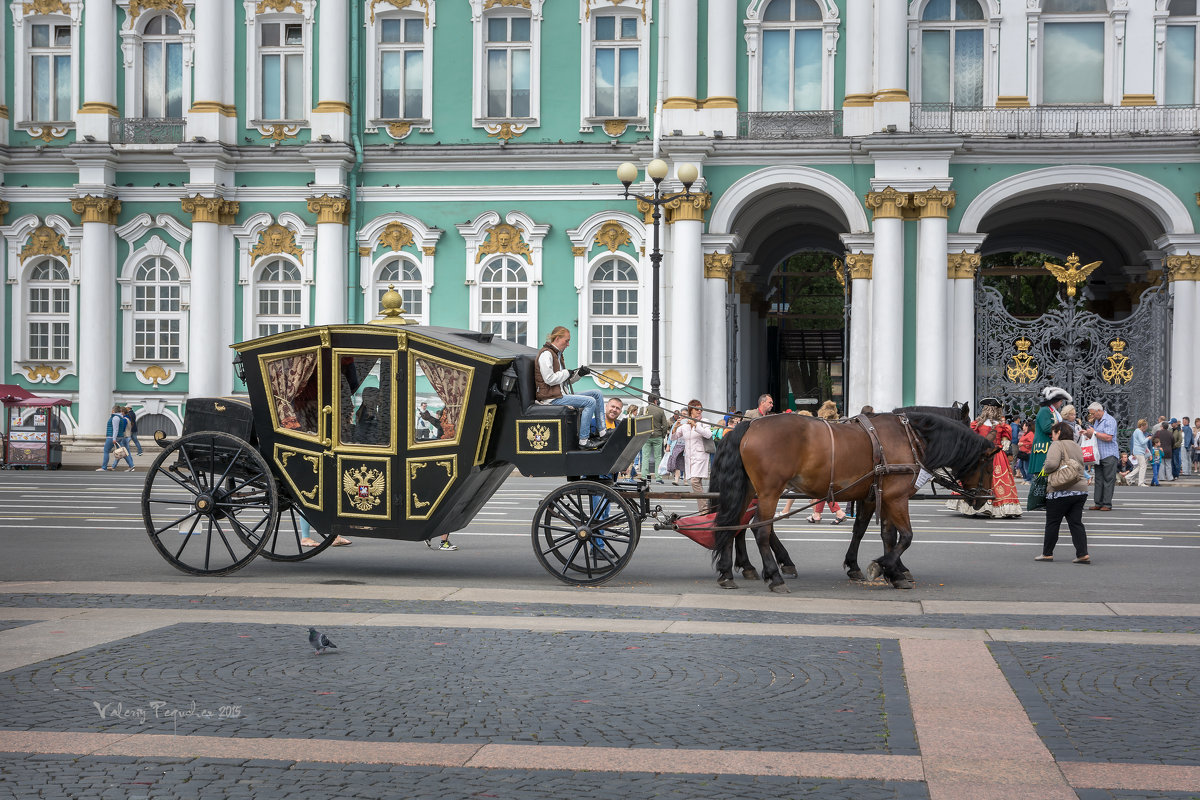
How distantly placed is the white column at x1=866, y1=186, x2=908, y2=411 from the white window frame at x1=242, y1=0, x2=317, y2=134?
14485mm

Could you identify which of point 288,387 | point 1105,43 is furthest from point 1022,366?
point 288,387

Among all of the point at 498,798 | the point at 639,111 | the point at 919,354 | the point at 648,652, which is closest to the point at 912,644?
the point at 648,652

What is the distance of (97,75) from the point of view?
3450cm

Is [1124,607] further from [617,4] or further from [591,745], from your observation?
[617,4]

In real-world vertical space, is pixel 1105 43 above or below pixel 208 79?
above

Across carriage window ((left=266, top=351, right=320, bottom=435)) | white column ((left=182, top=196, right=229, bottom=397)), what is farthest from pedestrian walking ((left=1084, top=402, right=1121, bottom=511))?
white column ((left=182, top=196, right=229, bottom=397))

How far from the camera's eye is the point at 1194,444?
3067cm

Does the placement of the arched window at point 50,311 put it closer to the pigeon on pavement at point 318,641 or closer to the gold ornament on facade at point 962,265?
the gold ornament on facade at point 962,265

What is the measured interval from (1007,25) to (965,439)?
22.2 metres

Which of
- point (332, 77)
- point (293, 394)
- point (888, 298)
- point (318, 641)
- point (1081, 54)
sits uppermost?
point (1081, 54)

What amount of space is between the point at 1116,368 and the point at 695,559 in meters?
19.7

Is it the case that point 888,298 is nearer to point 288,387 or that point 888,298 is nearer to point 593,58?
point 593,58

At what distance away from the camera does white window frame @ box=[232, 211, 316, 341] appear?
1356 inches

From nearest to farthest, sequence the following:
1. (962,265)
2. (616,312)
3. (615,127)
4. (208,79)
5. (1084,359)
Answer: (1084,359), (962,265), (615,127), (616,312), (208,79)
